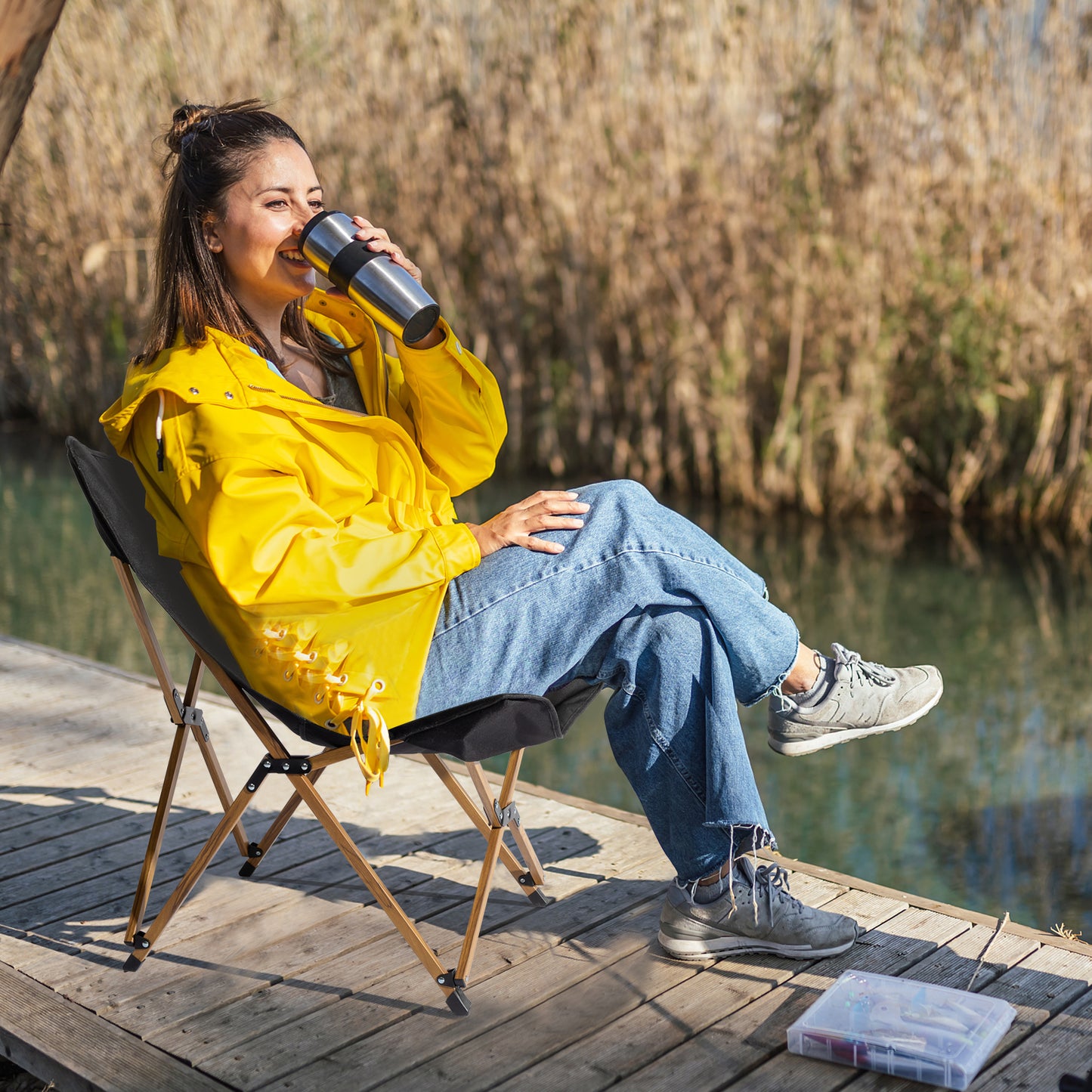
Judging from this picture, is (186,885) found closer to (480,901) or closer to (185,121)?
(480,901)

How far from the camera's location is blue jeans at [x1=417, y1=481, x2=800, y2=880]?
6.16 feet

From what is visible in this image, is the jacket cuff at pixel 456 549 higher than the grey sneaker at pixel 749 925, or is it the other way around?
the jacket cuff at pixel 456 549

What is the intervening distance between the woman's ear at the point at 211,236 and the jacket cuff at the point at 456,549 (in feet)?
1.93

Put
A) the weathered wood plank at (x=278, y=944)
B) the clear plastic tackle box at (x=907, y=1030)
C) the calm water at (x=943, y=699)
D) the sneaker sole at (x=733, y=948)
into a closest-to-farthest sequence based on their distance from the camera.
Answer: the clear plastic tackle box at (x=907, y=1030) → the weathered wood plank at (x=278, y=944) → the sneaker sole at (x=733, y=948) → the calm water at (x=943, y=699)

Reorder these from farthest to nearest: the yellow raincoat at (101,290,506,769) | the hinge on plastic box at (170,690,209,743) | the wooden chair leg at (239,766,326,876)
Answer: the wooden chair leg at (239,766,326,876)
the hinge on plastic box at (170,690,209,743)
the yellow raincoat at (101,290,506,769)

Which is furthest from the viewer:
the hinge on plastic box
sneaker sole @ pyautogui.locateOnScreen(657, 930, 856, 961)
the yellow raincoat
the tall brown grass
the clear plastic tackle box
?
the tall brown grass

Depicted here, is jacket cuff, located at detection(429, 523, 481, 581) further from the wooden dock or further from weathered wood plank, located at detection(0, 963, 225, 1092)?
weathered wood plank, located at detection(0, 963, 225, 1092)

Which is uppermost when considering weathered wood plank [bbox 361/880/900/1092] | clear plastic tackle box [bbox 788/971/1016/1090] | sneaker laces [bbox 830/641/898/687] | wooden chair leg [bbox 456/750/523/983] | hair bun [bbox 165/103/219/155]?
hair bun [bbox 165/103/219/155]

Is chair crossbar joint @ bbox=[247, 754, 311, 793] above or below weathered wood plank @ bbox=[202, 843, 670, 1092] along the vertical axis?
above

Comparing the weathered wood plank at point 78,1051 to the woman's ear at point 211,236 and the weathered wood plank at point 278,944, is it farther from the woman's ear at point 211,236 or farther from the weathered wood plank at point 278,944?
the woman's ear at point 211,236

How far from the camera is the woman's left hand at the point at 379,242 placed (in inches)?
78.0

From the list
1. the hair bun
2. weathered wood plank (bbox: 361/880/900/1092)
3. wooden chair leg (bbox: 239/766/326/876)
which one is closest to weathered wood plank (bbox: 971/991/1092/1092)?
weathered wood plank (bbox: 361/880/900/1092)

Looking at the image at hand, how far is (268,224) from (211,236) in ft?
0.33

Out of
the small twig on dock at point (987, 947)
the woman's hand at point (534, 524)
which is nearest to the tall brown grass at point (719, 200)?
the small twig on dock at point (987, 947)
